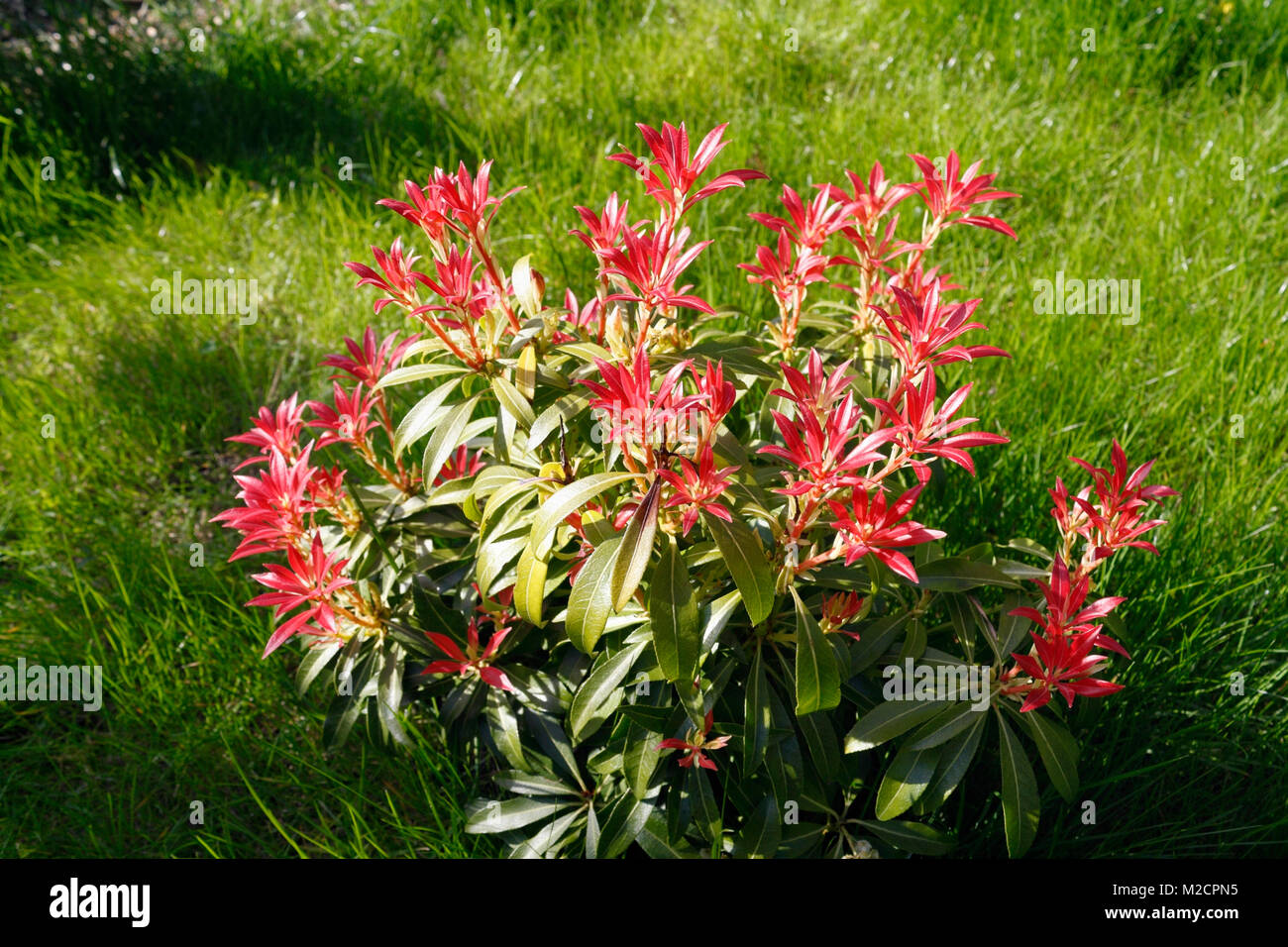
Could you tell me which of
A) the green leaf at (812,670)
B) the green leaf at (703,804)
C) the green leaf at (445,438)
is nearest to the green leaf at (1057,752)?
the green leaf at (812,670)

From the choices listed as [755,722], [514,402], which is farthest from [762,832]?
[514,402]

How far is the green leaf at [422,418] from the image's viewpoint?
183 cm

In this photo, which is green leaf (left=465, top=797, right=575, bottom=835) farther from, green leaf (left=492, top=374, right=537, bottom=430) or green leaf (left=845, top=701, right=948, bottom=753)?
green leaf (left=492, top=374, right=537, bottom=430)

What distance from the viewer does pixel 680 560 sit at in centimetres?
156

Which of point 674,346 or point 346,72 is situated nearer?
point 674,346

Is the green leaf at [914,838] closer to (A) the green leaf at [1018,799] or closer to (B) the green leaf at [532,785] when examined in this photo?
(A) the green leaf at [1018,799]

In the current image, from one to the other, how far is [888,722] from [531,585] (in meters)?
0.65

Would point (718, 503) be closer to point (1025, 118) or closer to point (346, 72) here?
point (1025, 118)

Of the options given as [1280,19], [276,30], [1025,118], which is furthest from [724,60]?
[1280,19]

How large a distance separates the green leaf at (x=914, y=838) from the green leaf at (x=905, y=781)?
135mm

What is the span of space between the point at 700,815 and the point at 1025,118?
130 inches

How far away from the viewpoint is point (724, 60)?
168 inches

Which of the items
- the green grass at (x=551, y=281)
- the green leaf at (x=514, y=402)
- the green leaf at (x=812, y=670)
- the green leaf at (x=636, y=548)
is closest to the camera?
the green leaf at (x=636, y=548)

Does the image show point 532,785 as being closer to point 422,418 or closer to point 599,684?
point 599,684
